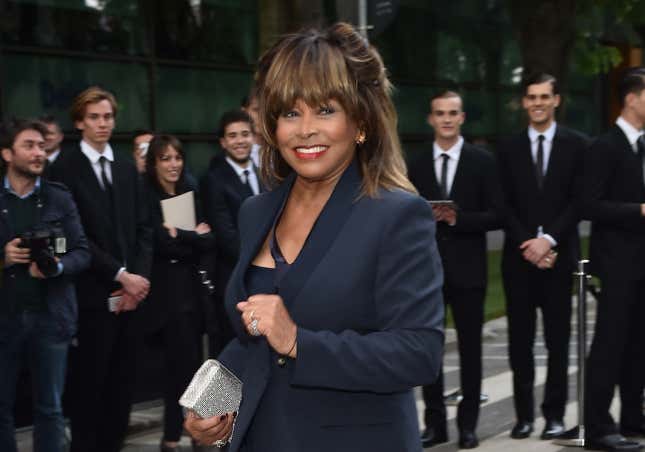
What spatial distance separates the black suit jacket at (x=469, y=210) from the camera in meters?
7.14

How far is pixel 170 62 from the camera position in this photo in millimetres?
16156

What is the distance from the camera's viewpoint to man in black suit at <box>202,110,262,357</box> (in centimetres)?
730

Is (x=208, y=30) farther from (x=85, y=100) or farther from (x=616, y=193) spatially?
(x=616, y=193)

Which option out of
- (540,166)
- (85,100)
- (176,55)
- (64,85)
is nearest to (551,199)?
(540,166)

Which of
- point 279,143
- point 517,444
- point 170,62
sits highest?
point 170,62

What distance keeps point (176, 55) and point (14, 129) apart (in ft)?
33.9

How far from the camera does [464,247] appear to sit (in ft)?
23.6

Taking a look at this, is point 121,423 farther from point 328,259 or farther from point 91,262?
point 328,259

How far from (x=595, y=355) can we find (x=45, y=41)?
9.38 m

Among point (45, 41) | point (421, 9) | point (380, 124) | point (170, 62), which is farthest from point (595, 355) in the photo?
point (421, 9)

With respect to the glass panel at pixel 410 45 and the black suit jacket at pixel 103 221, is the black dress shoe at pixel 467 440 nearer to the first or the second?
the black suit jacket at pixel 103 221

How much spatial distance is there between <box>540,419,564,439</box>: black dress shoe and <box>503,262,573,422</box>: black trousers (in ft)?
0.11

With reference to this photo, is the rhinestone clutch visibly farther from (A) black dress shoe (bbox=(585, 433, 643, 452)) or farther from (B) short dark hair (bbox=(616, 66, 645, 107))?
(B) short dark hair (bbox=(616, 66, 645, 107))

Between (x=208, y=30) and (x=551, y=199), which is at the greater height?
(x=208, y=30)
